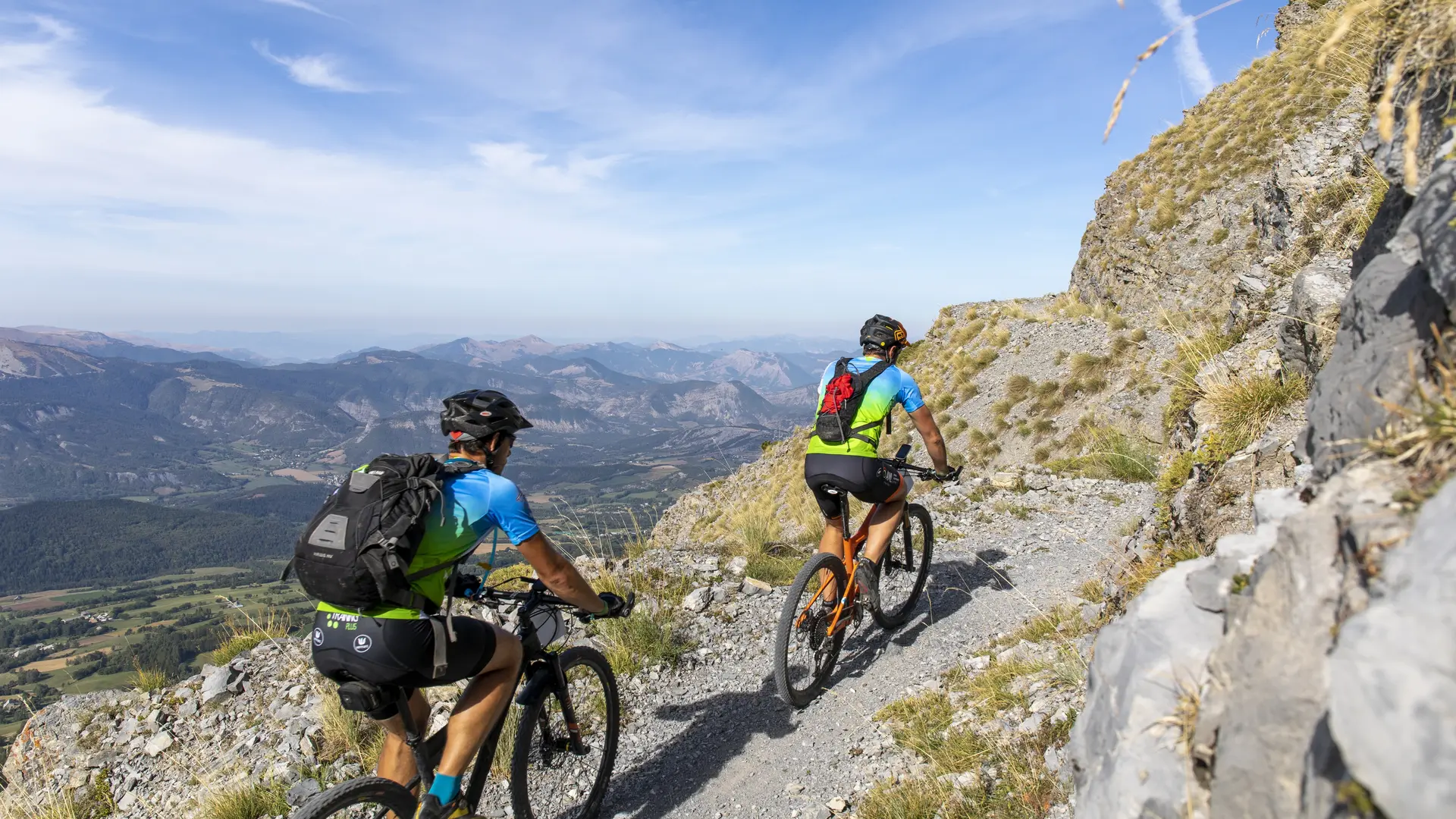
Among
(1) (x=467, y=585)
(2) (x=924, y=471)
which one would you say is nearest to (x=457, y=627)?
→ (1) (x=467, y=585)

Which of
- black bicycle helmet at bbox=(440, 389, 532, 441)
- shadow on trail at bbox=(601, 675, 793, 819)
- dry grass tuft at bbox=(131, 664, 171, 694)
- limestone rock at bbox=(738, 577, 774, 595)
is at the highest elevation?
black bicycle helmet at bbox=(440, 389, 532, 441)

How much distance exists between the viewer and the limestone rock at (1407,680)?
138 cm

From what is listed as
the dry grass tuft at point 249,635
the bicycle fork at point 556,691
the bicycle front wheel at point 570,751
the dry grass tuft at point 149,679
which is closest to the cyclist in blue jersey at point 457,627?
the bicycle fork at point 556,691

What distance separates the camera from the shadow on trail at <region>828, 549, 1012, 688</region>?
7012mm

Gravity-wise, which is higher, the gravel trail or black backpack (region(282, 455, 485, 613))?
black backpack (region(282, 455, 485, 613))

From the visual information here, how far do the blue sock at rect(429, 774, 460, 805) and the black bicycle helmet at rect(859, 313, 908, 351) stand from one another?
462 centimetres

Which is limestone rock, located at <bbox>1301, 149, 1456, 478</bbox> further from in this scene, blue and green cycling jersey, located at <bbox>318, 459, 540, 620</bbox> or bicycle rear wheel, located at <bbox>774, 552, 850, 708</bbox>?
bicycle rear wheel, located at <bbox>774, 552, 850, 708</bbox>

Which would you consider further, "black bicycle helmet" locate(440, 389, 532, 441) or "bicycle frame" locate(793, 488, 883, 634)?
"bicycle frame" locate(793, 488, 883, 634)

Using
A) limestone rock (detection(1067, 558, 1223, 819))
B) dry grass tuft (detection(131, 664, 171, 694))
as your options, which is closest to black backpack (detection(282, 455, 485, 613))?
limestone rock (detection(1067, 558, 1223, 819))

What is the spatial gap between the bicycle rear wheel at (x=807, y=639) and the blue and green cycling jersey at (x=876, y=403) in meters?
1.00

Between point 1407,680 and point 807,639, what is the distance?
5.07 metres

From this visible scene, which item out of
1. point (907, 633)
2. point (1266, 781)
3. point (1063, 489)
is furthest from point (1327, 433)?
point (1063, 489)

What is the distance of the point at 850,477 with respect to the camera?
19.9 ft

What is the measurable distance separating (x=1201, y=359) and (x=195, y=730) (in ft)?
34.3
